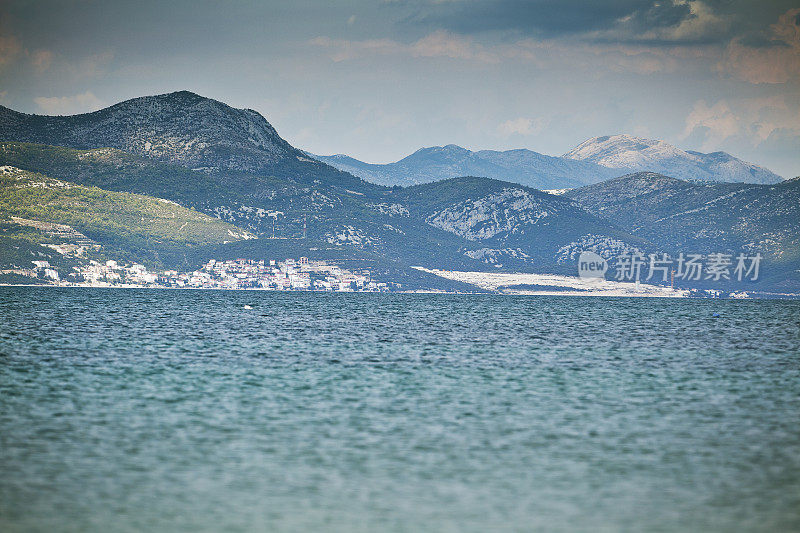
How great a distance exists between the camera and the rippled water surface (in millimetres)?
39438

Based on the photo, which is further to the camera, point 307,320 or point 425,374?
point 307,320

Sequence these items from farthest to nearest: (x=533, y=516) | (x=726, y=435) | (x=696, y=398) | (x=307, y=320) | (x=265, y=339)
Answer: (x=307, y=320) → (x=265, y=339) → (x=696, y=398) → (x=726, y=435) → (x=533, y=516)

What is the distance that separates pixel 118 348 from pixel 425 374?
144ft

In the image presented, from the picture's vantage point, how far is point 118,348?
113m

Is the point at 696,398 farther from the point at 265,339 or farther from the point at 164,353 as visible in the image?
the point at 265,339

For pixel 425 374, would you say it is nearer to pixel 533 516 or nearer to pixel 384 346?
pixel 384 346

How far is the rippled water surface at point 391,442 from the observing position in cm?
3944

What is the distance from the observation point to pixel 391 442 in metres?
53.9

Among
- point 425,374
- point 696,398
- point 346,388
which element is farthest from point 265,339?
point 696,398

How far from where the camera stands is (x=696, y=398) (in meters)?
75.8

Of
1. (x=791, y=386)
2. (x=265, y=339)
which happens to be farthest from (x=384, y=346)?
(x=791, y=386)

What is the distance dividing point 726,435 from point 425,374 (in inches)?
1477

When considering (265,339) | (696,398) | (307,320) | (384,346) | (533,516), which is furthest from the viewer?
(307,320)

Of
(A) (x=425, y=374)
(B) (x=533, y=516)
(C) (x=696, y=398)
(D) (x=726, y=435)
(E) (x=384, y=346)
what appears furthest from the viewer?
(E) (x=384, y=346)
